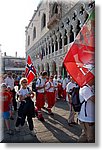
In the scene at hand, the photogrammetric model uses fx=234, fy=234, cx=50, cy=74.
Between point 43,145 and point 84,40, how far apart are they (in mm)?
930

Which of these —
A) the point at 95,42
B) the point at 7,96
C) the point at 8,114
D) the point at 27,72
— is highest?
the point at 95,42

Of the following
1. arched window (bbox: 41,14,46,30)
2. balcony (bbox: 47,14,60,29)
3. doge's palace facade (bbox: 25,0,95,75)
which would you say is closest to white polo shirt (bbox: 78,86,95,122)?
doge's palace facade (bbox: 25,0,95,75)

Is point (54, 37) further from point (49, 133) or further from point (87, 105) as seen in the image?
point (87, 105)

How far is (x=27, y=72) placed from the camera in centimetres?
320

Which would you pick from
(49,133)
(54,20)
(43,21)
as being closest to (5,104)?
(49,133)

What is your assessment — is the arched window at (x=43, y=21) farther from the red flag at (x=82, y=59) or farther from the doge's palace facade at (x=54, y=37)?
the red flag at (x=82, y=59)

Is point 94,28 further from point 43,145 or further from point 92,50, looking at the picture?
point 43,145

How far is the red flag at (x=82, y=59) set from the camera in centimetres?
186

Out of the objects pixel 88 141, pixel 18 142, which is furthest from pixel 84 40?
pixel 18 142

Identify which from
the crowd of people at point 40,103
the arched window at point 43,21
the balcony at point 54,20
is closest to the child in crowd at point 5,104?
the crowd of people at point 40,103

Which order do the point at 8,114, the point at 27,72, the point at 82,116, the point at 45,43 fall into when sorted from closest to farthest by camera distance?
the point at 82,116, the point at 8,114, the point at 27,72, the point at 45,43

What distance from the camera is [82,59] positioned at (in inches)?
73.4

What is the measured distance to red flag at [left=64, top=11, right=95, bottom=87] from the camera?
186 cm

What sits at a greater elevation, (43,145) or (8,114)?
(8,114)
